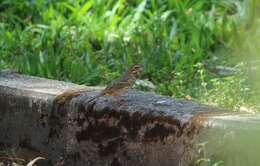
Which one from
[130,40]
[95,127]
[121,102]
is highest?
[130,40]

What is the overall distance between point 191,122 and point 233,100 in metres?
1.10

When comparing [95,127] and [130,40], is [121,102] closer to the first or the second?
[95,127]

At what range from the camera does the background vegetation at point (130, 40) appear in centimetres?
634

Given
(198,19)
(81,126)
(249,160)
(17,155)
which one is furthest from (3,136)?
(198,19)

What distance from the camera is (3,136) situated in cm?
485

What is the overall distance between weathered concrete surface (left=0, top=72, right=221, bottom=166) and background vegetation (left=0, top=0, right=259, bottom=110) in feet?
4.02

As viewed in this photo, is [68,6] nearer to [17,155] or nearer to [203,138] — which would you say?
[17,155]

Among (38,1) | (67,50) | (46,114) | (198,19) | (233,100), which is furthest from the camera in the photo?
(38,1)

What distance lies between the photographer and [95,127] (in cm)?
429

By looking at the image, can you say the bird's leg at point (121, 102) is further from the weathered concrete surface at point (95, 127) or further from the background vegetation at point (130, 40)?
the background vegetation at point (130, 40)

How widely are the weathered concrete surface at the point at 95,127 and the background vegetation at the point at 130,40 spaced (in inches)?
48.2

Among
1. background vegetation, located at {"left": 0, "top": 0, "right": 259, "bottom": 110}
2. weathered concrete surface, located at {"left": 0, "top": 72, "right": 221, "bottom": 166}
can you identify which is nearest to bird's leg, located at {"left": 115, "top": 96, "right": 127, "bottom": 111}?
weathered concrete surface, located at {"left": 0, "top": 72, "right": 221, "bottom": 166}

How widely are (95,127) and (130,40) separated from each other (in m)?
2.84

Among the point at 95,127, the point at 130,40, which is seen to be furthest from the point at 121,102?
the point at 130,40
